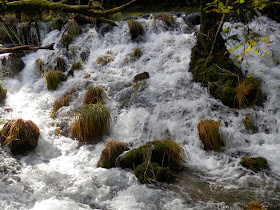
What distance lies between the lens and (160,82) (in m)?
7.82

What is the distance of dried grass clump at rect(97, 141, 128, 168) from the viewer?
5167 mm

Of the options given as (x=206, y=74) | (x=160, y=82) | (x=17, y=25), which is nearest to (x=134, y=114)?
(x=160, y=82)

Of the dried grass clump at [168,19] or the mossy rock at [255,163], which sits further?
the dried grass clump at [168,19]

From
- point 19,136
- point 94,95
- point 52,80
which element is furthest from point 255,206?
point 52,80

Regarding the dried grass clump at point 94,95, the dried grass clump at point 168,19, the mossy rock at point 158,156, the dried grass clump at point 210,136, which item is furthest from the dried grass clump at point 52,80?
the dried grass clump at point 210,136

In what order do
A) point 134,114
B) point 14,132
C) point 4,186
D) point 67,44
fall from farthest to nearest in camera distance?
point 67,44, point 134,114, point 14,132, point 4,186

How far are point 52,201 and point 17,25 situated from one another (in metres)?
10.3

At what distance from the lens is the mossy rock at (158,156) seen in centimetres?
496

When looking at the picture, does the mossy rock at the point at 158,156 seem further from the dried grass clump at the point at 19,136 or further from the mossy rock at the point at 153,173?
the dried grass clump at the point at 19,136

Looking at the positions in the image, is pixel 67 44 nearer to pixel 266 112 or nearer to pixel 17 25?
pixel 17 25

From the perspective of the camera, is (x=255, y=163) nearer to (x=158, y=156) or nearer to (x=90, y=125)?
(x=158, y=156)

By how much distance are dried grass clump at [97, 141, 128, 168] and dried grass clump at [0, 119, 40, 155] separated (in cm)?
A: 161

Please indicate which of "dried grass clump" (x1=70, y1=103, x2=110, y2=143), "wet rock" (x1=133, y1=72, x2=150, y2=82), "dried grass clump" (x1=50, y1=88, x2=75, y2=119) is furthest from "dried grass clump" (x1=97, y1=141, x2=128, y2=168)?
"wet rock" (x1=133, y1=72, x2=150, y2=82)

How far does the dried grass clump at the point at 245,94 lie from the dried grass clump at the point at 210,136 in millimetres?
1137
